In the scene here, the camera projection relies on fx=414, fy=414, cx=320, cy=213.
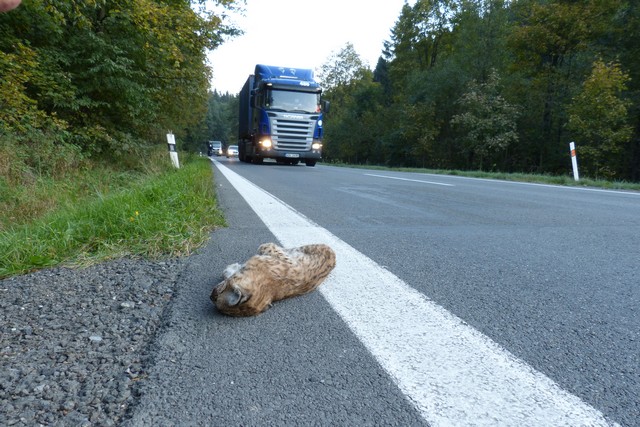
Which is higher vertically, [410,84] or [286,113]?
[410,84]

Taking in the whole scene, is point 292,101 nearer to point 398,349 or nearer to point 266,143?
point 266,143

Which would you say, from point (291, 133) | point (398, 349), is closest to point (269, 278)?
point (398, 349)

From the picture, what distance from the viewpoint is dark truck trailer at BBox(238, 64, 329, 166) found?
692 inches

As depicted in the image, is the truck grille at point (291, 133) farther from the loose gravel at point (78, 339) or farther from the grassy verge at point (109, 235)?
the loose gravel at point (78, 339)

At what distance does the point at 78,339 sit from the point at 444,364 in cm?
134

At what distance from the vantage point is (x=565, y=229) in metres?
4.07

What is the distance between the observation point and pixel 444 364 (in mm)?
1428

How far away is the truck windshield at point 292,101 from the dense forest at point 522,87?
1227 cm

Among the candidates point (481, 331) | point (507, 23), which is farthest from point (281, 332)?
point (507, 23)

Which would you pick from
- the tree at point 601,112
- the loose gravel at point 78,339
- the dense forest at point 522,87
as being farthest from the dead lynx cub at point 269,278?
the dense forest at point 522,87

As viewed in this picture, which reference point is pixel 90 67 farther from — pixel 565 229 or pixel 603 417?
pixel 603 417

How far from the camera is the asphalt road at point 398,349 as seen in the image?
119cm

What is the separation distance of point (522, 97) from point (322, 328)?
104ft

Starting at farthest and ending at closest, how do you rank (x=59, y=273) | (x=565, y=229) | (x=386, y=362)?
(x=565, y=229) → (x=59, y=273) → (x=386, y=362)
